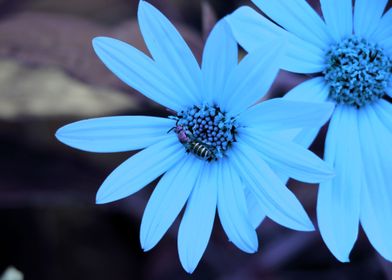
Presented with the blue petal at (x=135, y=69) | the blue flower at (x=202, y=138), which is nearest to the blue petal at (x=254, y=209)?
the blue flower at (x=202, y=138)

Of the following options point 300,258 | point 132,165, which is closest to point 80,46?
point 132,165

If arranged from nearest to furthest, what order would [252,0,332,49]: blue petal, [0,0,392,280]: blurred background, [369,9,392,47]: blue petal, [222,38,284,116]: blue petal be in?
1. [222,38,284,116]: blue petal
2. [252,0,332,49]: blue petal
3. [369,9,392,47]: blue petal
4. [0,0,392,280]: blurred background

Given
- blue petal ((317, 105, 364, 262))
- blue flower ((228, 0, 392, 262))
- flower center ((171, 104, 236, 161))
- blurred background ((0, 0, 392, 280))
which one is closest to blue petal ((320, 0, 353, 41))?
blue flower ((228, 0, 392, 262))

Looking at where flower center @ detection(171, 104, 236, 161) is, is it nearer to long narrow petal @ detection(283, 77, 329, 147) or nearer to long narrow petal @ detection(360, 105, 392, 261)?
Result: long narrow petal @ detection(283, 77, 329, 147)

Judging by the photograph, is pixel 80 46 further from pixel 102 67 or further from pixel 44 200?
pixel 44 200

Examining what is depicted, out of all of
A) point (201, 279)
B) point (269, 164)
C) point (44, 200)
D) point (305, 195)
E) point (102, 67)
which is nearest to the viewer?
point (269, 164)

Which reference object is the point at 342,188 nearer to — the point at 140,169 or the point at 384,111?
the point at 384,111

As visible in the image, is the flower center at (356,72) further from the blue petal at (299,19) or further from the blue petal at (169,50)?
the blue petal at (169,50)
